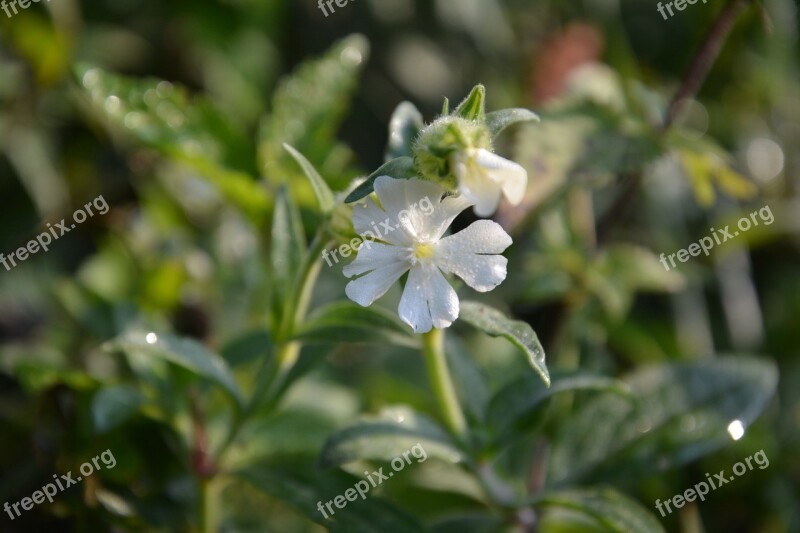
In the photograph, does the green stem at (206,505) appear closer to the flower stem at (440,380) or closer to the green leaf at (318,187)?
the flower stem at (440,380)

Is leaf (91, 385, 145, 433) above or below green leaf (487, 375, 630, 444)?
above

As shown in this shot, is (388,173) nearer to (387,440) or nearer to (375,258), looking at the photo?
(375,258)

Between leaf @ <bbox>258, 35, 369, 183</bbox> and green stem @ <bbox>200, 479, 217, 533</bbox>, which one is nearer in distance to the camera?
green stem @ <bbox>200, 479, 217, 533</bbox>

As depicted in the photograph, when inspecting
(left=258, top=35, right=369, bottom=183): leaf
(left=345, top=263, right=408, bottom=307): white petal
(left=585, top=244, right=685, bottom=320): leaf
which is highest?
(left=258, top=35, right=369, bottom=183): leaf

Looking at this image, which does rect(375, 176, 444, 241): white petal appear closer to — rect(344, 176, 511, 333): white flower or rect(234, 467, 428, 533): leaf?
rect(344, 176, 511, 333): white flower

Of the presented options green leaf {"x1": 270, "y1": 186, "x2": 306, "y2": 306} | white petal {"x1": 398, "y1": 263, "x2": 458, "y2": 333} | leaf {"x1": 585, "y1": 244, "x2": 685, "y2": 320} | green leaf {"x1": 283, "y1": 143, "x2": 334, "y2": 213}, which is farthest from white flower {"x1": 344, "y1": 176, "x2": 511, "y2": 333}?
leaf {"x1": 585, "y1": 244, "x2": 685, "y2": 320}

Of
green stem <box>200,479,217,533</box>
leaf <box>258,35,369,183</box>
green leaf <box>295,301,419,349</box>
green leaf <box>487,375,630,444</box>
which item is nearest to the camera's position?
green leaf <box>295,301,419,349</box>
